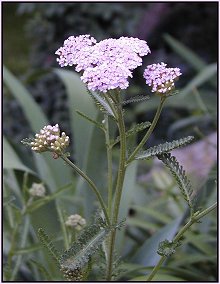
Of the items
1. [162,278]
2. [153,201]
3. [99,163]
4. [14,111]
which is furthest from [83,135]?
[14,111]

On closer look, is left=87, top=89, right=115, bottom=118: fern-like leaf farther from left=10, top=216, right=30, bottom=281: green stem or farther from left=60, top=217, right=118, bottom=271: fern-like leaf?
left=10, top=216, right=30, bottom=281: green stem

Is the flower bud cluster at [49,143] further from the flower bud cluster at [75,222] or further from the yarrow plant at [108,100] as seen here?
the flower bud cluster at [75,222]

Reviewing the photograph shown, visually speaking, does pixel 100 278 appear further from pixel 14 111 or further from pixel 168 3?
pixel 168 3

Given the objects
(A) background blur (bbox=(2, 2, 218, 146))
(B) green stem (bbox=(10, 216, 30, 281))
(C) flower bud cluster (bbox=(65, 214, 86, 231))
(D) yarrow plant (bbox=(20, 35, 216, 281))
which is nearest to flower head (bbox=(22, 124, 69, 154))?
(D) yarrow plant (bbox=(20, 35, 216, 281))

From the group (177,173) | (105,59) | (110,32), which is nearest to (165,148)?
(177,173)

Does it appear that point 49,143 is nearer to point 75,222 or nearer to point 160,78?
point 160,78
